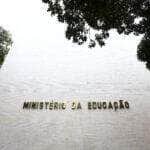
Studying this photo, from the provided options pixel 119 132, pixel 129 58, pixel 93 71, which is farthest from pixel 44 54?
pixel 119 132

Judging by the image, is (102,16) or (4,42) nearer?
(102,16)

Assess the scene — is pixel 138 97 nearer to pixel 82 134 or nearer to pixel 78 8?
pixel 82 134

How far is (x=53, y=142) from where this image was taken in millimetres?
9430

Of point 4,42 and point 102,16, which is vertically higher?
point 4,42

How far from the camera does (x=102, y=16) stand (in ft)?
22.3

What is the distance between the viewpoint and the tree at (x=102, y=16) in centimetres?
675

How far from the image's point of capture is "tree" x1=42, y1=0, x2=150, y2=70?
675cm

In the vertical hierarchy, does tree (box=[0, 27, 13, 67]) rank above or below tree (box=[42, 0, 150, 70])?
above

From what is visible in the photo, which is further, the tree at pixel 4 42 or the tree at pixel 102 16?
the tree at pixel 4 42

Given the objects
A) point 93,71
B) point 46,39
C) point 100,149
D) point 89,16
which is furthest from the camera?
point 46,39

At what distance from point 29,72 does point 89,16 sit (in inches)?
196

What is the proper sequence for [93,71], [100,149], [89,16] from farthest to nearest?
1. [93,71]
2. [100,149]
3. [89,16]

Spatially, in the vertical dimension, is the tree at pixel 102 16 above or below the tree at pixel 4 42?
below

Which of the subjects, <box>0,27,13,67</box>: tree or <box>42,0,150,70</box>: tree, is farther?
<box>0,27,13,67</box>: tree
